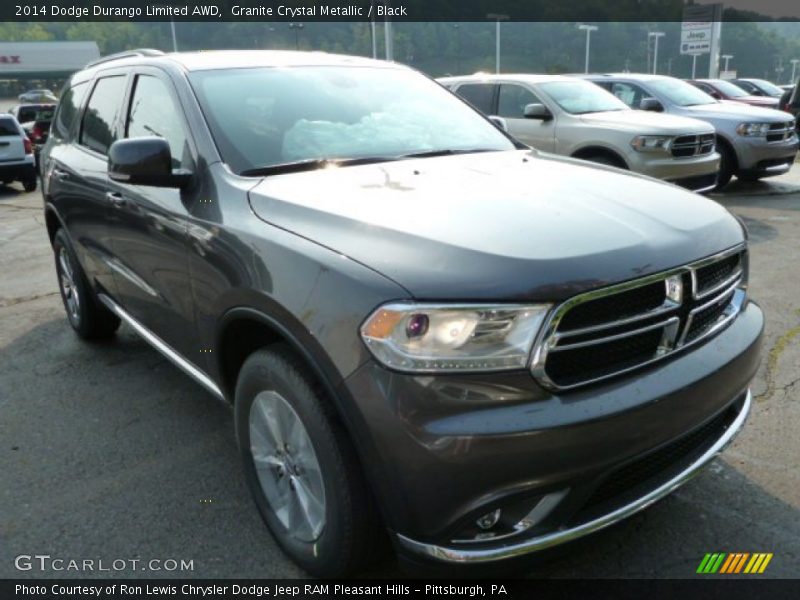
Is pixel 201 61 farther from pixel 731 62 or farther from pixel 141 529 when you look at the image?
pixel 731 62

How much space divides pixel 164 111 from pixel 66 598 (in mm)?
2033

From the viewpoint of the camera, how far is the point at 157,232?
119 inches

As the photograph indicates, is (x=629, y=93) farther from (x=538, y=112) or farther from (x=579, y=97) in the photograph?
(x=538, y=112)

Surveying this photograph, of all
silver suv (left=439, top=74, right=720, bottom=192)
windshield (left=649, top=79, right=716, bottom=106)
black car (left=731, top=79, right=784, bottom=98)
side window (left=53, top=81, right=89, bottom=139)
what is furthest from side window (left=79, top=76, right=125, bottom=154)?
black car (left=731, top=79, right=784, bottom=98)

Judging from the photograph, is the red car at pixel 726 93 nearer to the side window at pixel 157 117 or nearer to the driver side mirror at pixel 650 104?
the driver side mirror at pixel 650 104

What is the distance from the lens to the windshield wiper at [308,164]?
270 cm

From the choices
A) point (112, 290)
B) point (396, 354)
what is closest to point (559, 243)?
point (396, 354)

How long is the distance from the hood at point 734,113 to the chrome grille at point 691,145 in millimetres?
1755

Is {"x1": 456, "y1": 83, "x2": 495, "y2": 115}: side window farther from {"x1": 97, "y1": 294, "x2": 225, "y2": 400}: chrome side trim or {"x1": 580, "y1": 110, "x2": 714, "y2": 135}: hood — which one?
{"x1": 97, "y1": 294, "x2": 225, "y2": 400}: chrome side trim

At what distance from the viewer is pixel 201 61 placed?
3.29 metres

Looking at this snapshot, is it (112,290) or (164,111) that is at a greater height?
(164,111)

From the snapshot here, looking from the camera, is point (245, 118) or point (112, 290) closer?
point (245, 118)

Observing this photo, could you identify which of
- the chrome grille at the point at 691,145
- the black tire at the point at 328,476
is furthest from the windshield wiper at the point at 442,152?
the chrome grille at the point at 691,145

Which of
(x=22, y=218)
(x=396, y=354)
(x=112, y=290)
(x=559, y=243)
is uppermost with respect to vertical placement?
(x=559, y=243)
